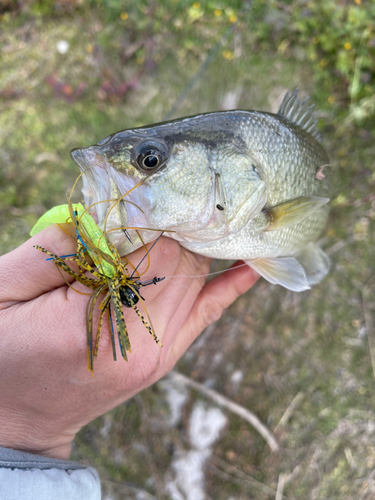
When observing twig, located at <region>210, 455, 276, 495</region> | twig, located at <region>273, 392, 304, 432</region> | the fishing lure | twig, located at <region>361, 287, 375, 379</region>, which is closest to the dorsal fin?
the fishing lure

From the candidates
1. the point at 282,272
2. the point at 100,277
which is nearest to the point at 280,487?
the point at 282,272

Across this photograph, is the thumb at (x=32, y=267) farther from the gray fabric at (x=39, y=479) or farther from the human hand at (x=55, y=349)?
the gray fabric at (x=39, y=479)

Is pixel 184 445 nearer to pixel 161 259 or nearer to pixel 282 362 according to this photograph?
pixel 282 362

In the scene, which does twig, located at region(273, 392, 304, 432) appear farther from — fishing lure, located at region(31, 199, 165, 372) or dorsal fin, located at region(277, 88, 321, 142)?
dorsal fin, located at region(277, 88, 321, 142)

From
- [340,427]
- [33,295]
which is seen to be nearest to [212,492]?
[340,427]

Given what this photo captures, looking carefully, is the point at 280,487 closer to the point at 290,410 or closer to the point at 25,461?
the point at 290,410
